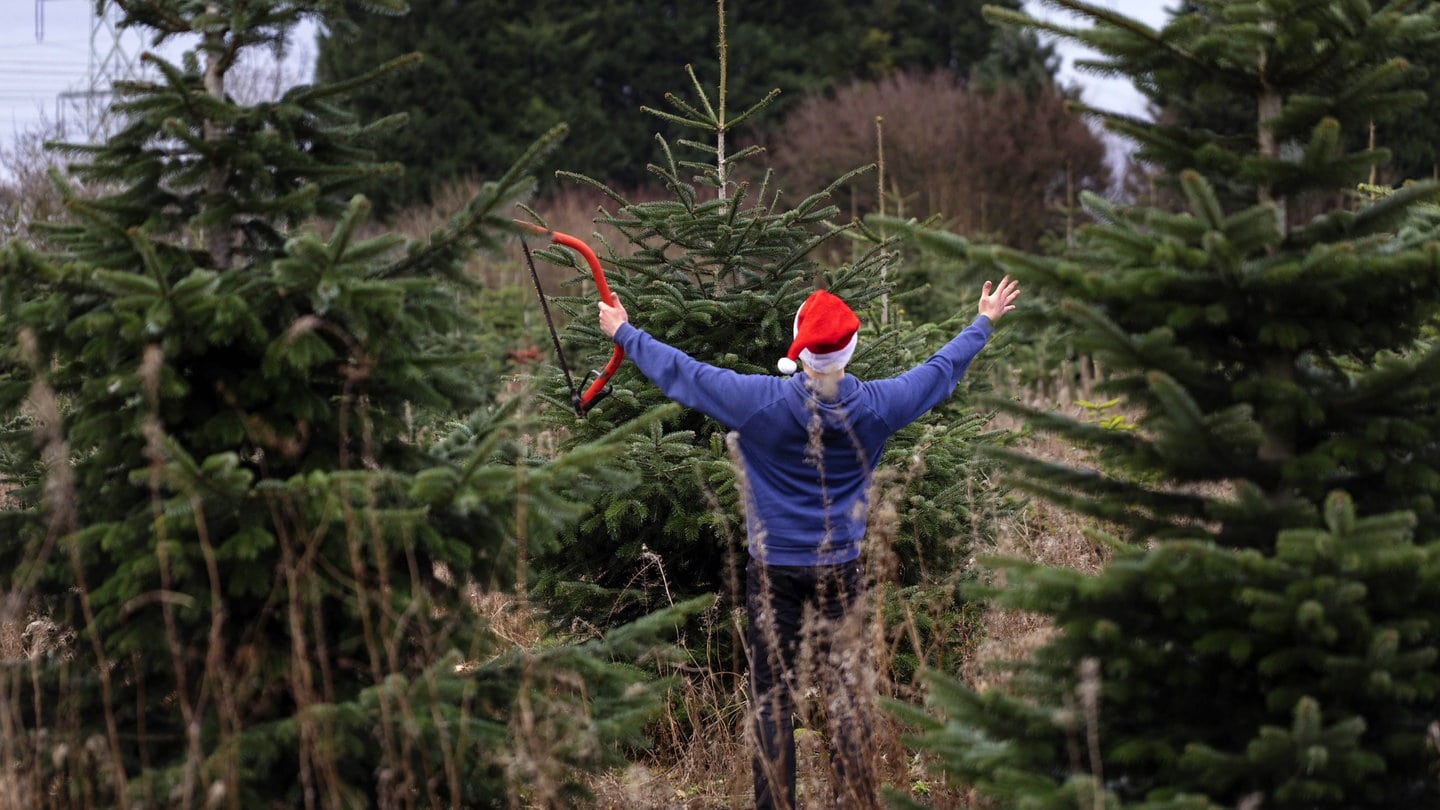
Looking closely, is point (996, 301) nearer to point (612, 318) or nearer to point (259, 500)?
point (612, 318)

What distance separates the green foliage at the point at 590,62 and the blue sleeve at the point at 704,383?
26120mm

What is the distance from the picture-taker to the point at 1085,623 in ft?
9.82

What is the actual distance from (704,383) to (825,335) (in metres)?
0.46

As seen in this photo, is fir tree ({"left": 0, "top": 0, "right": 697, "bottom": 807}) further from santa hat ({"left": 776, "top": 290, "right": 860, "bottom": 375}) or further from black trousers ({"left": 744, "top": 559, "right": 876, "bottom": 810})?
santa hat ({"left": 776, "top": 290, "right": 860, "bottom": 375})

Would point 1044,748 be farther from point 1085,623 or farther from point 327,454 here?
point 327,454

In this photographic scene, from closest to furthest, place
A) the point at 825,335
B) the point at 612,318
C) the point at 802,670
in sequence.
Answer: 1. the point at 802,670
2. the point at 825,335
3. the point at 612,318

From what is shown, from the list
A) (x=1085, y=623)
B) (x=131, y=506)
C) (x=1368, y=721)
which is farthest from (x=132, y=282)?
(x=1368, y=721)

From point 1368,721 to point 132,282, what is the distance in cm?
321

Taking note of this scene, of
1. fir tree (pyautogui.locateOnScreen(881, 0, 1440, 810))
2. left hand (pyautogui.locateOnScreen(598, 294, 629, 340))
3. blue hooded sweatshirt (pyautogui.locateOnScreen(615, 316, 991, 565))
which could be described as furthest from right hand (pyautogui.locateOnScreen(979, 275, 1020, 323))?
left hand (pyautogui.locateOnScreen(598, 294, 629, 340))

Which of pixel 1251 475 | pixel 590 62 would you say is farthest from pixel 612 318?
pixel 590 62

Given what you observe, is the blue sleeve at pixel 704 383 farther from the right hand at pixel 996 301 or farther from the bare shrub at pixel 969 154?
the bare shrub at pixel 969 154

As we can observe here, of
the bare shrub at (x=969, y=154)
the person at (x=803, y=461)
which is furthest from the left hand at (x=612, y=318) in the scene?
the bare shrub at (x=969, y=154)

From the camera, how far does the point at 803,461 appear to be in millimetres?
4340

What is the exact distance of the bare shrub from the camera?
2620cm
